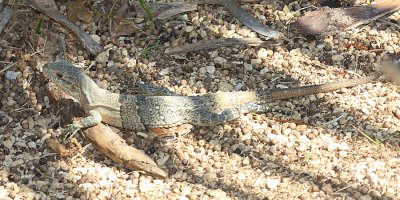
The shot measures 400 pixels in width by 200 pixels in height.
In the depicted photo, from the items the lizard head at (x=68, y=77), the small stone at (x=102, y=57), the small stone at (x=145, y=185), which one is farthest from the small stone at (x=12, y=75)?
the small stone at (x=145, y=185)

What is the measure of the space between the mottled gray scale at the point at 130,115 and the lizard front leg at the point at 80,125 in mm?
187

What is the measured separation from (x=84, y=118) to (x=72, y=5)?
1.32 meters

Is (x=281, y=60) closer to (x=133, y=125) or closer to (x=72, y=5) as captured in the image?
(x=133, y=125)

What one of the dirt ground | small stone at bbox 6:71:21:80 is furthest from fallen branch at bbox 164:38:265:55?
small stone at bbox 6:71:21:80

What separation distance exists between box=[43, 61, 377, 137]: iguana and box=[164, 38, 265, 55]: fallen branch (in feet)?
1.89

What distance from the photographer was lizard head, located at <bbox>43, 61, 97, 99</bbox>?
502 centimetres

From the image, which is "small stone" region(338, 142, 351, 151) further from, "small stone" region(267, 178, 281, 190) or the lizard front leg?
the lizard front leg

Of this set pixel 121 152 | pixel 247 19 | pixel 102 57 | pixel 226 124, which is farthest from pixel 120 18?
pixel 121 152

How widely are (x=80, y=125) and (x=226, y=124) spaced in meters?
1.08

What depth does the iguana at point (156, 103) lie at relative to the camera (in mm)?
4922

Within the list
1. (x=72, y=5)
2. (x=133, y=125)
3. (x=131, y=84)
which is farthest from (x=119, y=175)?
(x=72, y=5)

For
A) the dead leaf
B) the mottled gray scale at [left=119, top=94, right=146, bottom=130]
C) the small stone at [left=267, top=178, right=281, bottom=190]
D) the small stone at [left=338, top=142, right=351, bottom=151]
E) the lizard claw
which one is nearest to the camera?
the small stone at [left=267, top=178, right=281, bottom=190]

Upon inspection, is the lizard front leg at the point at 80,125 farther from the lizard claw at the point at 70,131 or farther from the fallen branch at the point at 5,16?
the fallen branch at the point at 5,16

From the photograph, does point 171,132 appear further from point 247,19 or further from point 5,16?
point 5,16
